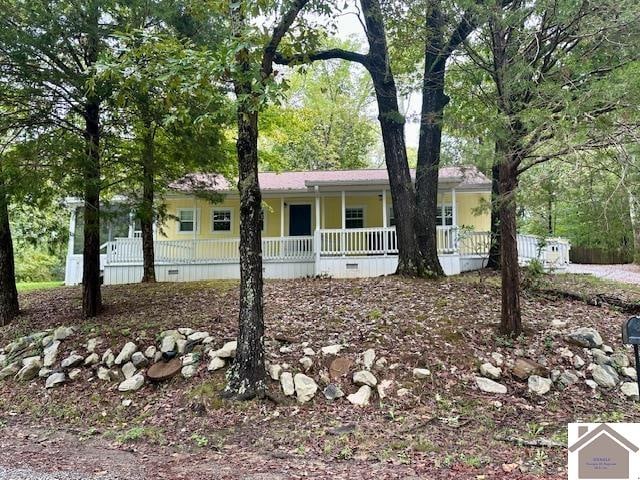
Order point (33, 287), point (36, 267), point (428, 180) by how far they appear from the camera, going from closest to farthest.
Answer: point (428, 180)
point (33, 287)
point (36, 267)

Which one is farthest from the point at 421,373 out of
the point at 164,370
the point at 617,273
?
the point at 617,273

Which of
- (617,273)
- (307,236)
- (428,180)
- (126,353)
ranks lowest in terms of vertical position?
(126,353)

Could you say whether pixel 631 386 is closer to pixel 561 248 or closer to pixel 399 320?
pixel 399 320

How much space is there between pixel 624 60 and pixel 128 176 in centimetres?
758

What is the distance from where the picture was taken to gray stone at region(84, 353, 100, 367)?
21.1 ft

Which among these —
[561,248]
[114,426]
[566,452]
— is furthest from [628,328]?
[561,248]

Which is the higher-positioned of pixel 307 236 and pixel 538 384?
pixel 307 236

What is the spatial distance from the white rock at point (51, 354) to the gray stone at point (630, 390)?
7.79 meters

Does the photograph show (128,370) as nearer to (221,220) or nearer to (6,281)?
(6,281)

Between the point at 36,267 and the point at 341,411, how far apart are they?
2536 centimetres

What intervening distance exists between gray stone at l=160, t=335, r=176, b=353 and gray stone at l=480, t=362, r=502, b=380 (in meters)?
4.28

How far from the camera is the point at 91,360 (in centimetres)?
646

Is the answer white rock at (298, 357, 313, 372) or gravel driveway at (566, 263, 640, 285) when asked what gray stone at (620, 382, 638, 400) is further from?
gravel driveway at (566, 263, 640, 285)

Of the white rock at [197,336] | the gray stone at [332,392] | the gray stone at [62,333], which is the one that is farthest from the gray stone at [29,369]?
the gray stone at [332,392]
